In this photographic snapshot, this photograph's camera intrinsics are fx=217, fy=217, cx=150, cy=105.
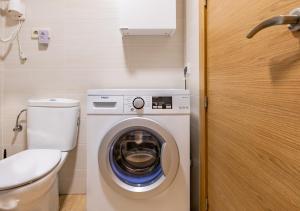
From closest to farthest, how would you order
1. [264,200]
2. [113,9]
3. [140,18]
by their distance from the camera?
[264,200] → [140,18] → [113,9]

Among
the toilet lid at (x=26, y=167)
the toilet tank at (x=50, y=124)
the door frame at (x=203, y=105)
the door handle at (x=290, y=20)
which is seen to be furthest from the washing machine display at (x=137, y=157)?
the door handle at (x=290, y=20)

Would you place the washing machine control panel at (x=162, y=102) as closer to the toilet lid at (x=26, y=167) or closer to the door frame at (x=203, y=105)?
the door frame at (x=203, y=105)

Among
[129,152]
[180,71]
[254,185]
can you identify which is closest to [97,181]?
[129,152]

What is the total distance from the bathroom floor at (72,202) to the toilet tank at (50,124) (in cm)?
46

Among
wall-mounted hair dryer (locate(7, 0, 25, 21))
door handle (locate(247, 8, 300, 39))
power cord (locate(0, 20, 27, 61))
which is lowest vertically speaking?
door handle (locate(247, 8, 300, 39))

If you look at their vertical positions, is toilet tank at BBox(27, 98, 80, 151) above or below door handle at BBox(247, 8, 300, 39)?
below

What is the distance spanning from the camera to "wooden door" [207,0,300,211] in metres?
0.55

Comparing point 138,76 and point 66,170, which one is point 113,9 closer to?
point 138,76

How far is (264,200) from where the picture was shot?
2.18 ft

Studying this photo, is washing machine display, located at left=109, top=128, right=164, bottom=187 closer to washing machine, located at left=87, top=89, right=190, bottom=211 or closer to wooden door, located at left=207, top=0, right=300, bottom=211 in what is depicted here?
washing machine, located at left=87, top=89, right=190, bottom=211

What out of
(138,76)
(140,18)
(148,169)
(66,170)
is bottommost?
(66,170)

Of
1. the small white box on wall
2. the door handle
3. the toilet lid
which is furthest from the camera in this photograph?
the small white box on wall

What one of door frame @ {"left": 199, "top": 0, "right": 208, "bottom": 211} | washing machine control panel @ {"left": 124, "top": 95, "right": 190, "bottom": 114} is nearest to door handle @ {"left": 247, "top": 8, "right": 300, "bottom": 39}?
door frame @ {"left": 199, "top": 0, "right": 208, "bottom": 211}

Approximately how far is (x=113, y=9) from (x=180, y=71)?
0.78m
